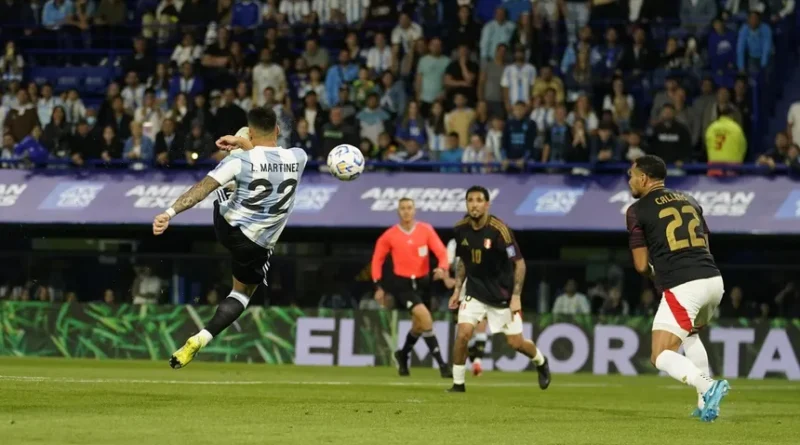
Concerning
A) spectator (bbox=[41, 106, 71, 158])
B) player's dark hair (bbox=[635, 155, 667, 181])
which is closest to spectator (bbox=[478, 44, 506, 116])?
spectator (bbox=[41, 106, 71, 158])

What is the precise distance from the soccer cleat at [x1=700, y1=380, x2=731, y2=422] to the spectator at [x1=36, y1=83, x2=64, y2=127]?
18.6 metres

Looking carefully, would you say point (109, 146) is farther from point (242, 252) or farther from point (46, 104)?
point (242, 252)

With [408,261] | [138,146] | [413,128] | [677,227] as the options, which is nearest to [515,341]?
[408,261]

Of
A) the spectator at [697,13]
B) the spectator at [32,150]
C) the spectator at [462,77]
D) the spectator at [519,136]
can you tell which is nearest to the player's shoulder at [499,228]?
the spectator at [519,136]

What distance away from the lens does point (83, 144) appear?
27562 mm

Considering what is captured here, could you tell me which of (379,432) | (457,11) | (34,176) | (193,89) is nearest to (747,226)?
(457,11)

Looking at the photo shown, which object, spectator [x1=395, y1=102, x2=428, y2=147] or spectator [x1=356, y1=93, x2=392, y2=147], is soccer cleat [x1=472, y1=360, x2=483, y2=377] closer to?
spectator [x1=395, y1=102, x2=428, y2=147]

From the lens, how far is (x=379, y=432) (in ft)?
36.6

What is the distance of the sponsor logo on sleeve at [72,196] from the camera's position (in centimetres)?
2677

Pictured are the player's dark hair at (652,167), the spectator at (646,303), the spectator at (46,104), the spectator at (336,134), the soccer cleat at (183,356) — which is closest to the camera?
the player's dark hair at (652,167)

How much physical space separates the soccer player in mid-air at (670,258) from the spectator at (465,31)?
15130 mm

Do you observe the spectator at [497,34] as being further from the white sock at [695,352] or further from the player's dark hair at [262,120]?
the white sock at [695,352]

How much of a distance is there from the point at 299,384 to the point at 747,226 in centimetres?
894

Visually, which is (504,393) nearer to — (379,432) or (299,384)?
(299,384)
